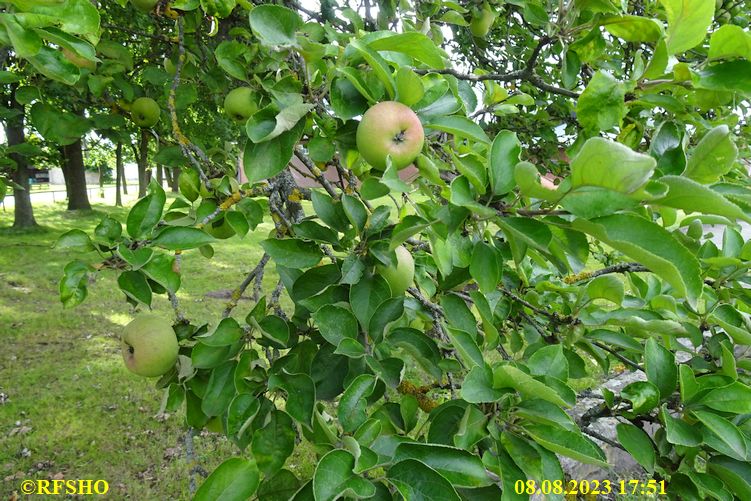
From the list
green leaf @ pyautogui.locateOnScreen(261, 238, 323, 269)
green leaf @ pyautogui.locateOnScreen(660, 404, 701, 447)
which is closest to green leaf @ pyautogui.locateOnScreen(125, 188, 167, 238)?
green leaf @ pyautogui.locateOnScreen(261, 238, 323, 269)

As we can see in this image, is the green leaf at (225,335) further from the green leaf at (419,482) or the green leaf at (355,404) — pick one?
the green leaf at (419,482)

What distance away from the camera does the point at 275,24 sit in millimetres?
1057

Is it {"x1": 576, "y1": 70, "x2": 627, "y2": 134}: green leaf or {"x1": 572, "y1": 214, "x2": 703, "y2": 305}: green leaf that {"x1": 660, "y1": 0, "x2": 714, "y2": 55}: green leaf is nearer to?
{"x1": 576, "y1": 70, "x2": 627, "y2": 134}: green leaf

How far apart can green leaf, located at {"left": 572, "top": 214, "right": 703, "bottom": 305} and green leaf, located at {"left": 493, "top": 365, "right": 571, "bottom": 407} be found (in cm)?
28

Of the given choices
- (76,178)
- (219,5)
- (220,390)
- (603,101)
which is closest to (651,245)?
(603,101)

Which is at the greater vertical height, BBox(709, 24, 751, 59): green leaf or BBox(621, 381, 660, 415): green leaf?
BBox(709, 24, 751, 59): green leaf

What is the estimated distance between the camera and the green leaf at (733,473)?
1.04 m

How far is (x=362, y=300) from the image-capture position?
3.67 feet

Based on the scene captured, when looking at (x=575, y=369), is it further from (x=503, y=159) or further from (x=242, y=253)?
(x=242, y=253)

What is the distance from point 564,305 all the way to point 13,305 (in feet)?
20.7

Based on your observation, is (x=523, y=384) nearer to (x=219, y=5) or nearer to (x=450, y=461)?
(x=450, y=461)

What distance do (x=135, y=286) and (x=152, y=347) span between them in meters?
0.29

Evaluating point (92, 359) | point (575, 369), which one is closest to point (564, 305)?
point (575, 369)

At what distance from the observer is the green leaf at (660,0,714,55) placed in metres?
0.90
